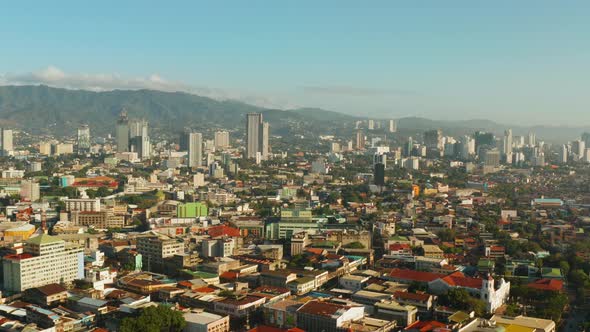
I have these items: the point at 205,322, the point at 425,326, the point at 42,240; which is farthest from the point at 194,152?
the point at 425,326

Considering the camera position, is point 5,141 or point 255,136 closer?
point 5,141

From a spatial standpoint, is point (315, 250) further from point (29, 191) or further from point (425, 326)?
point (29, 191)

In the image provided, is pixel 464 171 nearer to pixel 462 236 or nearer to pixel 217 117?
pixel 462 236

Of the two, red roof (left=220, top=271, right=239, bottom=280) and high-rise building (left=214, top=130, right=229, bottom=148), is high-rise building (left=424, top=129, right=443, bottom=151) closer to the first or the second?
high-rise building (left=214, top=130, right=229, bottom=148)

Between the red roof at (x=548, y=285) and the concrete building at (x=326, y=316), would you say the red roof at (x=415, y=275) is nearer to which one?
the red roof at (x=548, y=285)

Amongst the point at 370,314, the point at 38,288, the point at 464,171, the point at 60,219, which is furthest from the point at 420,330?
the point at 464,171

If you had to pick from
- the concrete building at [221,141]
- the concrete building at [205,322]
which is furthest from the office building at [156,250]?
the concrete building at [221,141]

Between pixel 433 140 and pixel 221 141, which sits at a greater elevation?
pixel 433 140
